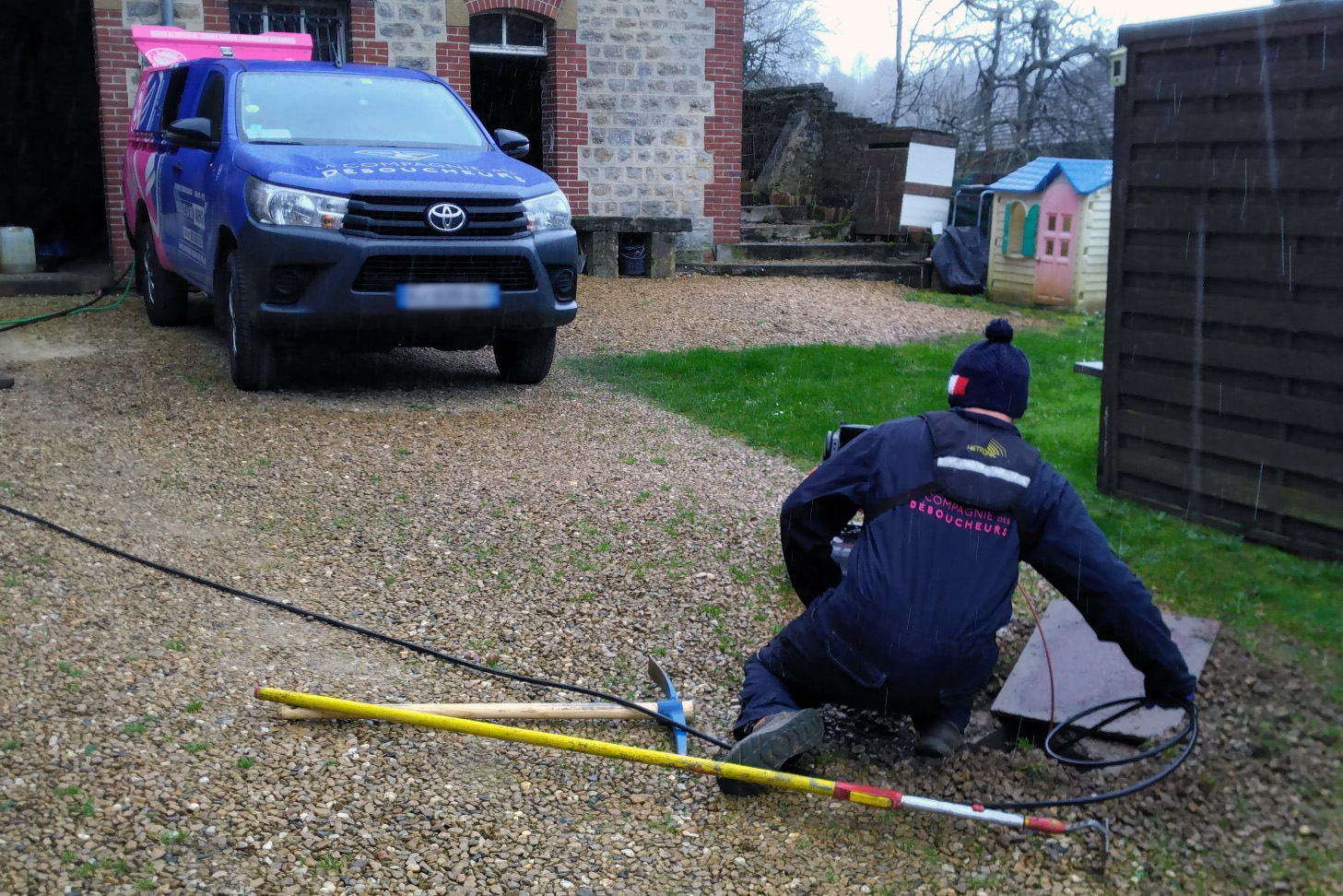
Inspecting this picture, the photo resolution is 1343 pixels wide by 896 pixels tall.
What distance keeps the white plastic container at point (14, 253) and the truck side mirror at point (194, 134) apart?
5.60 m

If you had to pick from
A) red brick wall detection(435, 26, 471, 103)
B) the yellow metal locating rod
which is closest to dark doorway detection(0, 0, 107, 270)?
red brick wall detection(435, 26, 471, 103)

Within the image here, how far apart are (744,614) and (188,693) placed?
201cm

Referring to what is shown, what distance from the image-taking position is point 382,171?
→ 24.1ft

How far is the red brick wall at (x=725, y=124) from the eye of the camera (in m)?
14.9

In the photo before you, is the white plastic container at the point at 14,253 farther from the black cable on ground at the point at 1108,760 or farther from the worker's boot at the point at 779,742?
the black cable on ground at the point at 1108,760

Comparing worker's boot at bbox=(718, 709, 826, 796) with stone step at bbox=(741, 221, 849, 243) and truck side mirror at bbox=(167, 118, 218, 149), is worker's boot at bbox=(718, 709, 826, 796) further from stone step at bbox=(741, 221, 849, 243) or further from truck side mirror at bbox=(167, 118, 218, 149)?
stone step at bbox=(741, 221, 849, 243)

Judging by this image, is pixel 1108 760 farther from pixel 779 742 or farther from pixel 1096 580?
pixel 779 742

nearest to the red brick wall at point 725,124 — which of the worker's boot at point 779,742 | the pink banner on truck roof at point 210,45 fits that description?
the pink banner on truck roof at point 210,45

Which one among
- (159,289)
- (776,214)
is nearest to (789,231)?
(776,214)

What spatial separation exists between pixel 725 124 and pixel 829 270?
2.18 m

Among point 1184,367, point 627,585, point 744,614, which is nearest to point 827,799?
point 744,614

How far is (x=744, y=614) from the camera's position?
4793mm

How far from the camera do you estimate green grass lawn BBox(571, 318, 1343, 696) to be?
4.79m

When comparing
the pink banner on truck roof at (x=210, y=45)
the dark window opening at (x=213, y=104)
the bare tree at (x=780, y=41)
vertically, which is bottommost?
the dark window opening at (x=213, y=104)
